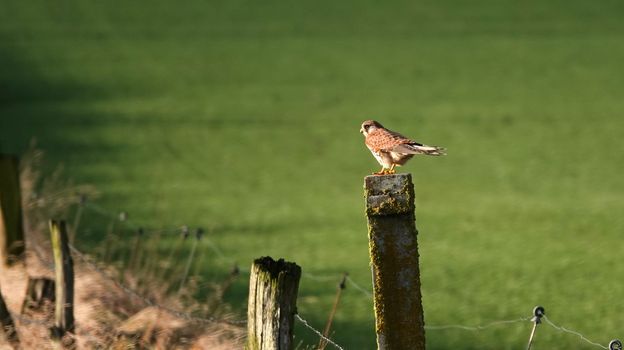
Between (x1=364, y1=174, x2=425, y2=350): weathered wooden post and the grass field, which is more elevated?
the grass field

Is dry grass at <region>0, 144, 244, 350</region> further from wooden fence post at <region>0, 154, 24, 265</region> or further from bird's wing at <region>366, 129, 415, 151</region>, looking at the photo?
bird's wing at <region>366, 129, 415, 151</region>

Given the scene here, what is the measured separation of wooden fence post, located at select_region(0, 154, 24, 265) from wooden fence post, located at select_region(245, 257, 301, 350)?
2.89m

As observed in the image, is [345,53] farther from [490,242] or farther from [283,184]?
[490,242]

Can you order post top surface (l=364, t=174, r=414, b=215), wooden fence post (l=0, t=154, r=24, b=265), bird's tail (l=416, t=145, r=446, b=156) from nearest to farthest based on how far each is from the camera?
1. bird's tail (l=416, t=145, r=446, b=156)
2. post top surface (l=364, t=174, r=414, b=215)
3. wooden fence post (l=0, t=154, r=24, b=265)

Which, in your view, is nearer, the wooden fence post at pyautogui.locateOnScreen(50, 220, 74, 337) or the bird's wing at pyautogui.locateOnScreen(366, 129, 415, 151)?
the bird's wing at pyautogui.locateOnScreen(366, 129, 415, 151)

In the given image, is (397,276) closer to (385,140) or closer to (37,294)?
(385,140)

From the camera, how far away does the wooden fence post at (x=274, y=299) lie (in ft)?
11.3

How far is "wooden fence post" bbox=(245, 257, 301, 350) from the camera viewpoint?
11.3 ft

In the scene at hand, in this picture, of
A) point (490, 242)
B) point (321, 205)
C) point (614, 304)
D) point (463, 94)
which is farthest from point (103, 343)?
point (463, 94)

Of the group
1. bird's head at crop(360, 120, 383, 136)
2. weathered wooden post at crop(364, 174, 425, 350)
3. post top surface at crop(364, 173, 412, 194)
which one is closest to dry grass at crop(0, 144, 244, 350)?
bird's head at crop(360, 120, 383, 136)

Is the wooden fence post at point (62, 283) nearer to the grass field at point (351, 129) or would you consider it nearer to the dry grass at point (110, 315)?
the dry grass at point (110, 315)

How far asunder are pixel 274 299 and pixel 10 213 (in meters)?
2.99

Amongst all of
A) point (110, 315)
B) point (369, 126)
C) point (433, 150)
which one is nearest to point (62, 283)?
point (110, 315)

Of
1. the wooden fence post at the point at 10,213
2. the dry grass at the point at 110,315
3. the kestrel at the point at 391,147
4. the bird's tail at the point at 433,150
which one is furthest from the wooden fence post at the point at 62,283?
the bird's tail at the point at 433,150
